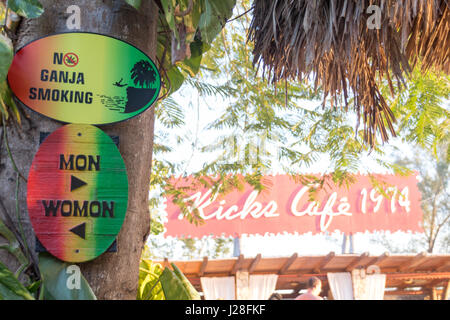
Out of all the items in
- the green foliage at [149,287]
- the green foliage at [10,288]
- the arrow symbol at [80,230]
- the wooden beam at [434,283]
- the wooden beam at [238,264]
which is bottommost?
the wooden beam at [434,283]

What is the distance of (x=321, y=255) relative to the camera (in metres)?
6.49

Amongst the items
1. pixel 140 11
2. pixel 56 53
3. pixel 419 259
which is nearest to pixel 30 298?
pixel 56 53

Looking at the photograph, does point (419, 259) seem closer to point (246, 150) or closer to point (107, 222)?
point (246, 150)

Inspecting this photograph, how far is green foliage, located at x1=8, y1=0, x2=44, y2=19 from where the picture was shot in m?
1.10

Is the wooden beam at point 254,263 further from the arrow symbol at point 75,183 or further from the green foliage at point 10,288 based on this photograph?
the green foliage at point 10,288

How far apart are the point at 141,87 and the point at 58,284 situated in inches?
21.5

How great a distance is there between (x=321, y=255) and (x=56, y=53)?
5.80 metres

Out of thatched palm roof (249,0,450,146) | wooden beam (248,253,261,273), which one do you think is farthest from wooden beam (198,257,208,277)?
thatched palm roof (249,0,450,146)

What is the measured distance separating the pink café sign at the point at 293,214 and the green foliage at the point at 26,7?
240 inches

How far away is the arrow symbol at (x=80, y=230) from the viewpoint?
1136 mm

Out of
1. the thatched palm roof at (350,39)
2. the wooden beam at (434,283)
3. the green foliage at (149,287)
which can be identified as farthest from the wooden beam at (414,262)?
the green foliage at (149,287)

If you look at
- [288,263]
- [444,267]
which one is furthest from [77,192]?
[444,267]

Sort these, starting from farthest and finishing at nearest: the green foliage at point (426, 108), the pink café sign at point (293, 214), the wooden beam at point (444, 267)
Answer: the pink café sign at point (293, 214), the wooden beam at point (444, 267), the green foliage at point (426, 108)
